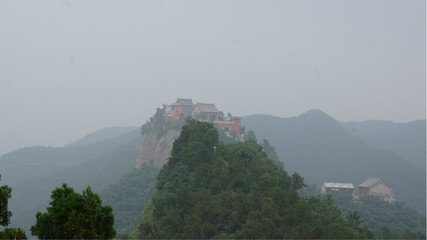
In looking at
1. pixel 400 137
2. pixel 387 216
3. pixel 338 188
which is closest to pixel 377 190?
pixel 338 188

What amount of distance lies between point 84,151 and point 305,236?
97.6 meters

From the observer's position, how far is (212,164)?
27.2 meters

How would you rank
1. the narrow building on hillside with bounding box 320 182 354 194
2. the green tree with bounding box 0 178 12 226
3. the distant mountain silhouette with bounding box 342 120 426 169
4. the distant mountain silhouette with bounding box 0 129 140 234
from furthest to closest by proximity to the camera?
1. the distant mountain silhouette with bounding box 342 120 426 169
2. the distant mountain silhouette with bounding box 0 129 140 234
3. the narrow building on hillside with bounding box 320 182 354 194
4. the green tree with bounding box 0 178 12 226

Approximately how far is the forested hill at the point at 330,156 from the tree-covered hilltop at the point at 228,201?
164ft

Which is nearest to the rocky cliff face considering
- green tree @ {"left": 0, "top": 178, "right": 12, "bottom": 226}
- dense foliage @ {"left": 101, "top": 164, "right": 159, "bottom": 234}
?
dense foliage @ {"left": 101, "top": 164, "right": 159, "bottom": 234}

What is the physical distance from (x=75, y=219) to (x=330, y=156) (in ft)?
310

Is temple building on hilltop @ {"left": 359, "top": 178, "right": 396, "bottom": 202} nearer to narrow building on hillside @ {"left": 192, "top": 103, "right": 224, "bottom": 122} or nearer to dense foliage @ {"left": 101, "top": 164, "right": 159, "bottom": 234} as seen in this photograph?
narrow building on hillside @ {"left": 192, "top": 103, "right": 224, "bottom": 122}

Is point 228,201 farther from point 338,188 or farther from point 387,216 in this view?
point 338,188

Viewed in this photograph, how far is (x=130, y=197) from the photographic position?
48062 millimetres

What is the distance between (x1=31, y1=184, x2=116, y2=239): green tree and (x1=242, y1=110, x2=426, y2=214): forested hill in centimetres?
6865

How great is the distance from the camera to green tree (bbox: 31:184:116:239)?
7914mm

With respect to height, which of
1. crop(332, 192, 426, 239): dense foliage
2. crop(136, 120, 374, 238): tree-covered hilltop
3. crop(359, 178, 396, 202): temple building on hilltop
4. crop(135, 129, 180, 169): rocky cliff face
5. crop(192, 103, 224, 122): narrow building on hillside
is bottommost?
crop(332, 192, 426, 239): dense foliage

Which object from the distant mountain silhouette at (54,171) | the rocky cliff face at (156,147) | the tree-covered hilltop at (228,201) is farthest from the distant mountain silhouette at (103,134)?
the tree-covered hilltop at (228,201)

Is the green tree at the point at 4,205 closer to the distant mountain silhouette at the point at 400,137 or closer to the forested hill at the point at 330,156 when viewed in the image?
the forested hill at the point at 330,156
